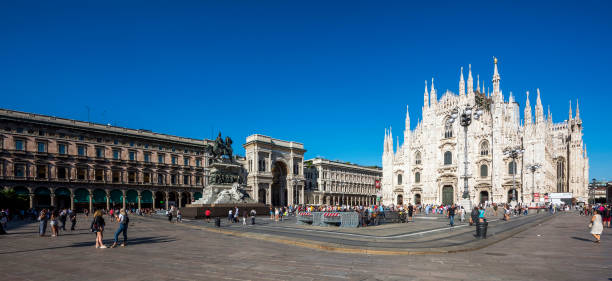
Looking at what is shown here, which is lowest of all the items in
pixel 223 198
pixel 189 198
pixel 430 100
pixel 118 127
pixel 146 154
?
pixel 189 198

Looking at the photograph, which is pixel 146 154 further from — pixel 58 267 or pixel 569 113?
pixel 569 113

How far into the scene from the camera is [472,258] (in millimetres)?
9758

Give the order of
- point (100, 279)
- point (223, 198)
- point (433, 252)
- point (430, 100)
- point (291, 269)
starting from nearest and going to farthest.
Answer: point (100, 279), point (291, 269), point (433, 252), point (223, 198), point (430, 100)

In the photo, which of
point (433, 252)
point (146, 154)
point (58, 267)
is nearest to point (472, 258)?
point (433, 252)

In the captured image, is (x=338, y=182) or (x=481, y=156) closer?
(x=481, y=156)

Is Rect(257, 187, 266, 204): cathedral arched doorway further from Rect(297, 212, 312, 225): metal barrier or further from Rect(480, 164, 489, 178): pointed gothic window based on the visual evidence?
Rect(297, 212, 312, 225): metal barrier

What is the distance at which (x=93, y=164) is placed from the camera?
51.4 meters

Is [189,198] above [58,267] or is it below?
below

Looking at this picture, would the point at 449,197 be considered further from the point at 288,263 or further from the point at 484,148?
the point at 288,263

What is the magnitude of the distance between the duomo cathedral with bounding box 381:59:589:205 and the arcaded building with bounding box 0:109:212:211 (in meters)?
37.9

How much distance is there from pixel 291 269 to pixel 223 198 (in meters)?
24.5

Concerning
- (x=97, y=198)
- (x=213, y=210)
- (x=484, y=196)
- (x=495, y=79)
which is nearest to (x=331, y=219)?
(x=213, y=210)

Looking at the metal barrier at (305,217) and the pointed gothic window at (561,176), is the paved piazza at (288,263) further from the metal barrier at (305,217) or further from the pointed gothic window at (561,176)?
the pointed gothic window at (561,176)

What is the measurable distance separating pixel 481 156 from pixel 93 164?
60.0 m
